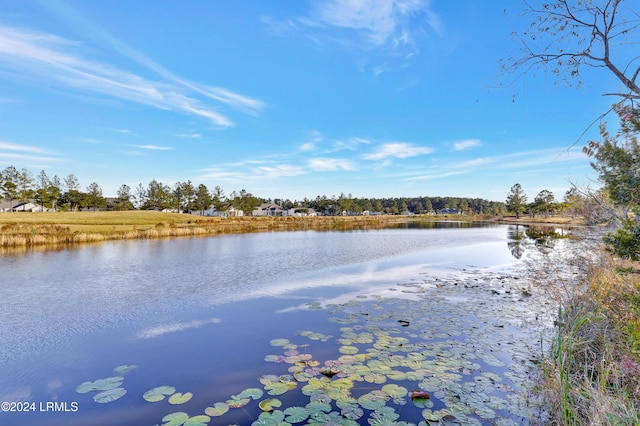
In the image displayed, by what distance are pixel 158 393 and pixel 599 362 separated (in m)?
7.04

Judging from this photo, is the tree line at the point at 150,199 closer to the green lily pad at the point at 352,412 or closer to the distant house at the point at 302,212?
the distant house at the point at 302,212

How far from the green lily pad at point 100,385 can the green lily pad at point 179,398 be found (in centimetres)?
120

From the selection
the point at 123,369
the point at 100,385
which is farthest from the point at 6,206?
the point at 100,385

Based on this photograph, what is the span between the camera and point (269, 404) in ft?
15.7

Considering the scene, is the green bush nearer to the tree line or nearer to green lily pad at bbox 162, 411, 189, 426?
green lily pad at bbox 162, 411, 189, 426

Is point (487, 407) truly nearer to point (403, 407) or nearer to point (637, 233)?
point (403, 407)

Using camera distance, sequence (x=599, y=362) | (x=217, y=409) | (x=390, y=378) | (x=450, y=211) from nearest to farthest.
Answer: (x=217, y=409) → (x=599, y=362) → (x=390, y=378) → (x=450, y=211)

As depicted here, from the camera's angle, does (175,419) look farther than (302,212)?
No

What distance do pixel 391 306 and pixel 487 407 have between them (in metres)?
5.58

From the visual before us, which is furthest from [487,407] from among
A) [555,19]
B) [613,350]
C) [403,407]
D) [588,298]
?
[555,19]

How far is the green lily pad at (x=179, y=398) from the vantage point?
4956mm

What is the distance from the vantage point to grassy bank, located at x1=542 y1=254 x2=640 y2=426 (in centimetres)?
346

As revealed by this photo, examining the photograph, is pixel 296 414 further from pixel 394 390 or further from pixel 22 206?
pixel 22 206

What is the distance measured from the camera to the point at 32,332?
7980 millimetres
